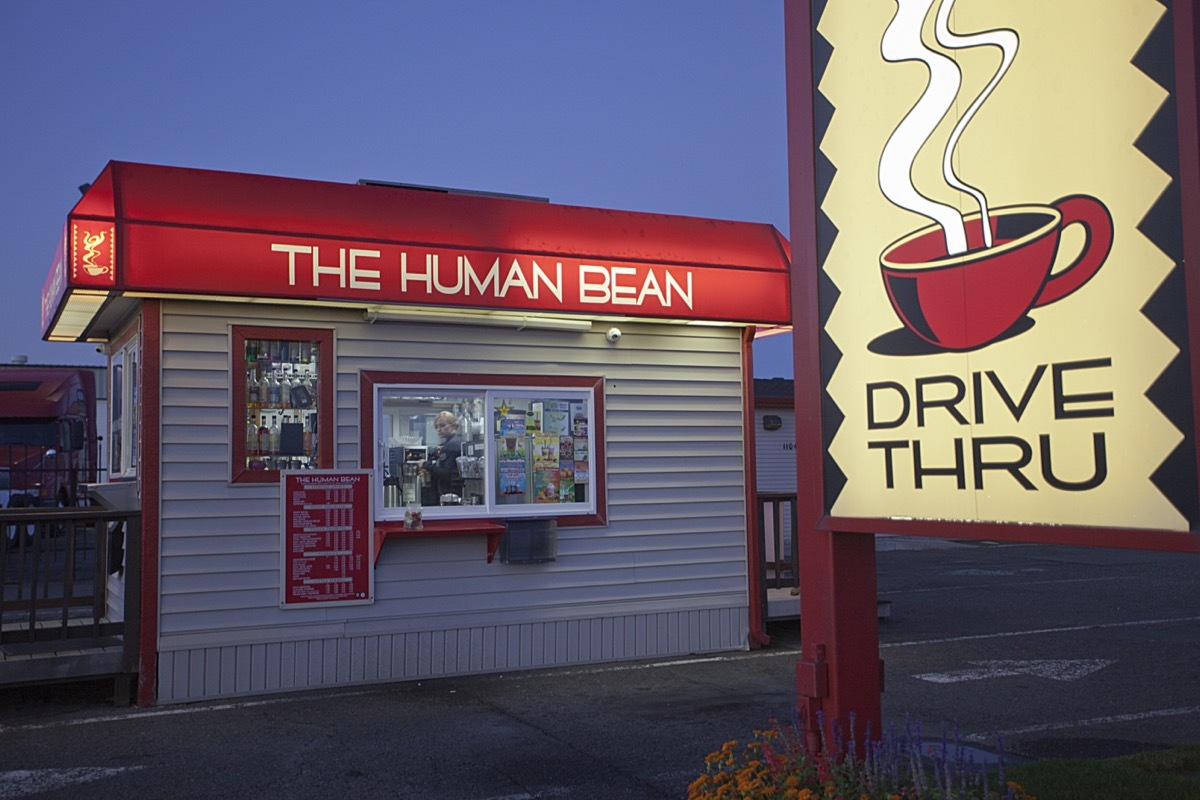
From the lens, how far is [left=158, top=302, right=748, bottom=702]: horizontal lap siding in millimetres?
8414

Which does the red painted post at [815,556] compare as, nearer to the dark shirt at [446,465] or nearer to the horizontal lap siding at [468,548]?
the horizontal lap siding at [468,548]

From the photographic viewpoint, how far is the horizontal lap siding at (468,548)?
8.41 metres

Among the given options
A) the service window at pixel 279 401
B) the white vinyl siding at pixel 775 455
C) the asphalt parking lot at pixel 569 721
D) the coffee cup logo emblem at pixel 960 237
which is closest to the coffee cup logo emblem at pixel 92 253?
the service window at pixel 279 401

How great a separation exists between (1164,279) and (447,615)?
694 centimetres

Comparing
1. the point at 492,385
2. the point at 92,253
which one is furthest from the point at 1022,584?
the point at 92,253

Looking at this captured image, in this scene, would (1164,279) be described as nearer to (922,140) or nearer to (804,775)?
(922,140)

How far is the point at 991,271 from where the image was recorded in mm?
3828

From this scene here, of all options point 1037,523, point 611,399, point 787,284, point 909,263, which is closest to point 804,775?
point 1037,523

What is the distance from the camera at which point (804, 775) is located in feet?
13.5

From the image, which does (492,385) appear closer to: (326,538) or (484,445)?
(484,445)

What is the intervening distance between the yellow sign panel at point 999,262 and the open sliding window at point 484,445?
17.7 feet

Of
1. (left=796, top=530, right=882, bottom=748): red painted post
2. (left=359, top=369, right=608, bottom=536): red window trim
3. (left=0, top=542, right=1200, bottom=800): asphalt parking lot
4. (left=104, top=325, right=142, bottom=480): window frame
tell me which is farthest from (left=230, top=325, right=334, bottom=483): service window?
(left=796, top=530, right=882, bottom=748): red painted post

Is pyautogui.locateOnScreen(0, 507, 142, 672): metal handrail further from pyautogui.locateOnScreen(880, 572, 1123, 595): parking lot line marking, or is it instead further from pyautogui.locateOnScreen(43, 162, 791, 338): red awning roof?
pyautogui.locateOnScreen(880, 572, 1123, 595): parking lot line marking

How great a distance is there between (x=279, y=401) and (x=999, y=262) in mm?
6364
